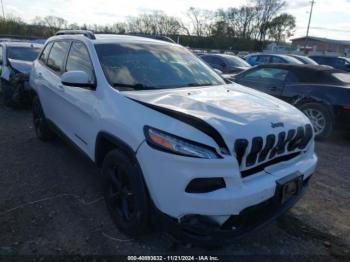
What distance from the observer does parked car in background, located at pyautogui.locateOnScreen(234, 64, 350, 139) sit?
574 cm

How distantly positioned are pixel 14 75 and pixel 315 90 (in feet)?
21.7

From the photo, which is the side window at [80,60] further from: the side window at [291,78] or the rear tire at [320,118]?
the side window at [291,78]

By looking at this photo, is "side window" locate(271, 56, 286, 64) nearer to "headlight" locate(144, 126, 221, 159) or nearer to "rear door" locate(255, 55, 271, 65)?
"rear door" locate(255, 55, 271, 65)

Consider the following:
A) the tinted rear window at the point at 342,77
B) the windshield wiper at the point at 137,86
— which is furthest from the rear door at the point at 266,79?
the windshield wiper at the point at 137,86

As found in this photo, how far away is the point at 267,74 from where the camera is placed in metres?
7.21

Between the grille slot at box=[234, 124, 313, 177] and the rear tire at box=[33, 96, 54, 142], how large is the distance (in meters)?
3.63

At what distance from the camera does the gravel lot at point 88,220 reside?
2711mm

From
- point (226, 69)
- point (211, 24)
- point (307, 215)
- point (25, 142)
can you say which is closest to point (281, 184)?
point (307, 215)

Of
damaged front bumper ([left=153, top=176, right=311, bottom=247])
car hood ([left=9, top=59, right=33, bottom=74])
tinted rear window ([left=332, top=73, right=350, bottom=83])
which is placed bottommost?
damaged front bumper ([left=153, top=176, right=311, bottom=247])

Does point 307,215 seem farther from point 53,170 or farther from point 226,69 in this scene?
point 226,69

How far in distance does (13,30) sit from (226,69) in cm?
3465

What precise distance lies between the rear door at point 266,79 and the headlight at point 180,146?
5.05m

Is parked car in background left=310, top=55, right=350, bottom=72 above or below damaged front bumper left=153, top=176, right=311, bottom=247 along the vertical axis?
above

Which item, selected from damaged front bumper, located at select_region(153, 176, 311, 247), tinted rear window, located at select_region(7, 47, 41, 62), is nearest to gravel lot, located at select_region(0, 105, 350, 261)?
damaged front bumper, located at select_region(153, 176, 311, 247)
